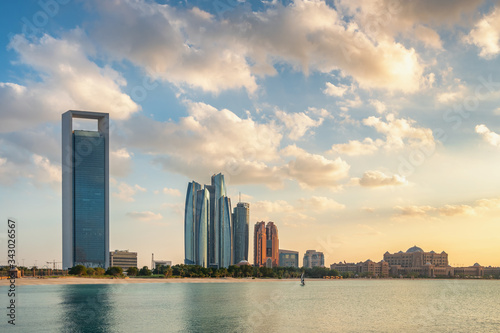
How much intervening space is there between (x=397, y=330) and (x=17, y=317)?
64.6 meters

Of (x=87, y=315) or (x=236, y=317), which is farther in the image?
(x=87, y=315)

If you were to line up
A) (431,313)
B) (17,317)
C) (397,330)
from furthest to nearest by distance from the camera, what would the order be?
(431,313) < (17,317) < (397,330)

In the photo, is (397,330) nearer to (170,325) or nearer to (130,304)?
(170,325)

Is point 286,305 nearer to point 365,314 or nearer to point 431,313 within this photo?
point 365,314

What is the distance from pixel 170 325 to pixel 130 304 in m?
37.8

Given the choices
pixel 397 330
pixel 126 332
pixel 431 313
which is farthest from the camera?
pixel 431 313

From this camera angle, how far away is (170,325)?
78.1 m

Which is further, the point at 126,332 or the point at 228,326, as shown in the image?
the point at 228,326

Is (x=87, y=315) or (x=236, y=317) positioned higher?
(x=87, y=315)

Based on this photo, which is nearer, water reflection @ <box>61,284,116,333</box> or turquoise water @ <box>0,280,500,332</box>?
water reflection @ <box>61,284,116,333</box>

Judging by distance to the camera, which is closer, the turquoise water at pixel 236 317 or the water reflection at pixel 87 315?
the water reflection at pixel 87 315

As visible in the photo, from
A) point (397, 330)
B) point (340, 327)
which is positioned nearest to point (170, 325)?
point (340, 327)

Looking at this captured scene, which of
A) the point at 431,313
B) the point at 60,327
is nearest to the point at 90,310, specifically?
the point at 60,327

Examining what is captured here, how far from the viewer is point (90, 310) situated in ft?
322
